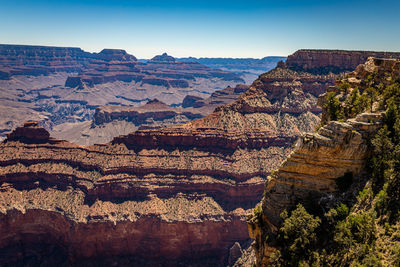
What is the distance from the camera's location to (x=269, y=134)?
111m

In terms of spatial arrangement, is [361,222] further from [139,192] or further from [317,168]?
[139,192]

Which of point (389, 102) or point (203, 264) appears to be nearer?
point (389, 102)

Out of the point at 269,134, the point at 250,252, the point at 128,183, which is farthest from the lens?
the point at 269,134

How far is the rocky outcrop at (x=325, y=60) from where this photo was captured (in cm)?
13075

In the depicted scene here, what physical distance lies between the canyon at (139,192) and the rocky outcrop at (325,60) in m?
40.9

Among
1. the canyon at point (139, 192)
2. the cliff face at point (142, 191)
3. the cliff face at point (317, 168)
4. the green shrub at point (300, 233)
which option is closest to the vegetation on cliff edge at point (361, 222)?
the green shrub at point (300, 233)

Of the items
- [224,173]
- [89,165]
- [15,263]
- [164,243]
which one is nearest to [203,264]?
[164,243]

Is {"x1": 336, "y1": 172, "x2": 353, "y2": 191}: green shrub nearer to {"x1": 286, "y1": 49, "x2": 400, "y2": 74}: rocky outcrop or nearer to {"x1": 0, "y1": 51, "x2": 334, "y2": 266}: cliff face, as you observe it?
{"x1": 0, "y1": 51, "x2": 334, "y2": 266}: cliff face

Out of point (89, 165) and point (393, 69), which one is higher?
point (393, 69)

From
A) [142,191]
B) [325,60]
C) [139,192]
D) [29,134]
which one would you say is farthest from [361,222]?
[325,60]

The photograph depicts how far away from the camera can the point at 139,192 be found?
91.8 meters

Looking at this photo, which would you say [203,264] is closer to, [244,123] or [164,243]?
[164,243]

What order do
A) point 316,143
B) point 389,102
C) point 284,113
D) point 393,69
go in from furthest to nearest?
point 284,113 → point 393,69 → point 389,102 → point 316,143

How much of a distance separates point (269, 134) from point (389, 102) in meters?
79.6
